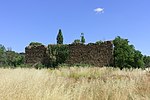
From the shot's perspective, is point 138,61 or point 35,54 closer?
point 138,61

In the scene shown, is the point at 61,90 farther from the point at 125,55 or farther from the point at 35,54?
the point at 35,54

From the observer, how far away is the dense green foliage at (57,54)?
37.5 metres

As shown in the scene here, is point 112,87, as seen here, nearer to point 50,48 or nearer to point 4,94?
point 4,94

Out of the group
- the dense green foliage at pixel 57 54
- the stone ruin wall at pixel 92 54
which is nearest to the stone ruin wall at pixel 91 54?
the stone ruin wall at pixel 92 54

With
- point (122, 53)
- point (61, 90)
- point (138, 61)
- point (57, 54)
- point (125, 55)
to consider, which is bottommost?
point (61, 90)

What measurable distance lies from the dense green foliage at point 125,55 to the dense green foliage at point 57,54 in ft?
18.8

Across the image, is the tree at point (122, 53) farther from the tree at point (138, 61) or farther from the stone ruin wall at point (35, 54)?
the stone ruin wall at point (35, 54)

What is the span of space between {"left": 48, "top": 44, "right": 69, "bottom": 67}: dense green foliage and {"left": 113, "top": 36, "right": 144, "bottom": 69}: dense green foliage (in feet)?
18.8

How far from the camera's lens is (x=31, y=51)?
3959 centimetres

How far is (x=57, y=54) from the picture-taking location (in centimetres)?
3809

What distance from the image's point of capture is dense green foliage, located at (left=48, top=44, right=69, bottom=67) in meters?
37.5

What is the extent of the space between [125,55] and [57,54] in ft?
26.1

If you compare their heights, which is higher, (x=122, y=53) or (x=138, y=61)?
(x=122, y=53)

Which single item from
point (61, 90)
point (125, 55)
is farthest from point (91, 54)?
point (61, 90)
